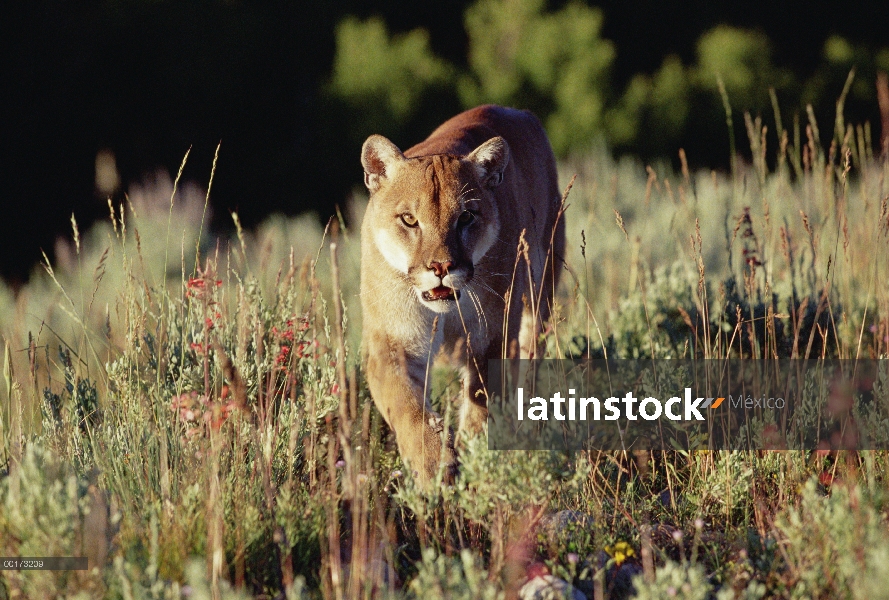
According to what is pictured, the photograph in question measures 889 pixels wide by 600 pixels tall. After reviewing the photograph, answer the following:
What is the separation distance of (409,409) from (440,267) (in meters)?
0.61

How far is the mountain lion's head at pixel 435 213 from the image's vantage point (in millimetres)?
4152

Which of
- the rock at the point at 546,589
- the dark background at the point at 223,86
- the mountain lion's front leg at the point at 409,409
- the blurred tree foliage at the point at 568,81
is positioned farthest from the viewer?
the blurred tree foliage at the point at 568,81

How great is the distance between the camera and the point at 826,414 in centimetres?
419

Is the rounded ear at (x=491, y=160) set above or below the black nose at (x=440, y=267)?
above

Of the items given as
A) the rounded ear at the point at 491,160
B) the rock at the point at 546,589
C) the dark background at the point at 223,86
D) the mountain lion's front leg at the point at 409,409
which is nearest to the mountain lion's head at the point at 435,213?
the rounded ear at the point at 491,160

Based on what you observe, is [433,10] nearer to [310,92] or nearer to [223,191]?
[310,92]

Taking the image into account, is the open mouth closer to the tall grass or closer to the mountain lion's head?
the mountain lion's head

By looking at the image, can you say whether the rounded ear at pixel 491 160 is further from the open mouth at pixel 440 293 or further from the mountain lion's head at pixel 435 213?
the open mouth at pixel 440 293

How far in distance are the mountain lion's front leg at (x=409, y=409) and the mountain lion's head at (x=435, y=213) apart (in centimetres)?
35

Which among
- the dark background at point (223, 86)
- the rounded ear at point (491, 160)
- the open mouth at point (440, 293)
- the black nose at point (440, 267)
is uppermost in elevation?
the dark background at point (223, 86)

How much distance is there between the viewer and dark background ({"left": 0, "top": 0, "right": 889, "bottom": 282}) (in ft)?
50.3

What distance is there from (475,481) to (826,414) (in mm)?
1832

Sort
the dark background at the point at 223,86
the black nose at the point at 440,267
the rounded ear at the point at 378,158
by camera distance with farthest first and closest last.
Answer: the dark background at the point at 223,86
the rounded ear at the point at 378,158
the black nose at the point at 440,267

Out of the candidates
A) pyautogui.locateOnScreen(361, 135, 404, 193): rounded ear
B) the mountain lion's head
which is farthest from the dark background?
the mountain lion's head
